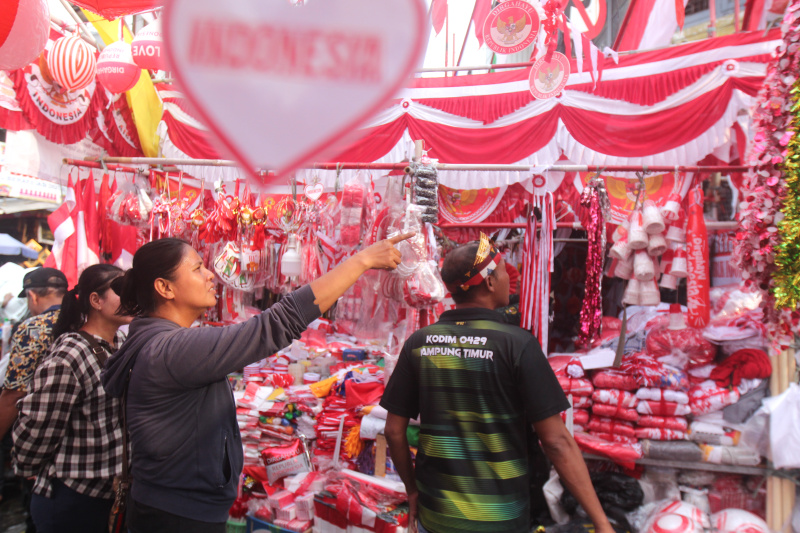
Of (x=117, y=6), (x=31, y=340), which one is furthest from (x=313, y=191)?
(x=31, y=340)

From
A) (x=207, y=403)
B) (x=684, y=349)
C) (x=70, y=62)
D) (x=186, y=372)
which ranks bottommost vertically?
(x=684, y=349)

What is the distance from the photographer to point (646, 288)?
2.95m

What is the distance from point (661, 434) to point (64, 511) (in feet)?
9.67

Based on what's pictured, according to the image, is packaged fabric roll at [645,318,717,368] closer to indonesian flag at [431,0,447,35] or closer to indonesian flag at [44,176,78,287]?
indonesian flag at [431,0,447,35]

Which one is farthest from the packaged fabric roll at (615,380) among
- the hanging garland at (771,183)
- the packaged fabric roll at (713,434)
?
the hanging garland at (771,183)

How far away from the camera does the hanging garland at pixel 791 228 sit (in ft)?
5.65

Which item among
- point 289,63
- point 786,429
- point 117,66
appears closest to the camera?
point 289,63

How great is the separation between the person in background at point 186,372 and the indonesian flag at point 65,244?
1.96 meters

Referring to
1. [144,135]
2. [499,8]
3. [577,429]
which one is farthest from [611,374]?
[144,135]

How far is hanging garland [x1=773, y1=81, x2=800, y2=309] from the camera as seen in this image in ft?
5.65

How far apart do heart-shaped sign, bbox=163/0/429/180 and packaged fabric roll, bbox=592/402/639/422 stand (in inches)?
114

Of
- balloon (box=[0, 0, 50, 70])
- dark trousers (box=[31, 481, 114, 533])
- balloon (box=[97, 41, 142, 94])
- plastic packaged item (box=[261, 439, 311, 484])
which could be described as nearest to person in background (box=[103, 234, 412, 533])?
dark trousers (box=[31, 481, 114, 533])

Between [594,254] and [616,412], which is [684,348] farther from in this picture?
[594,254]

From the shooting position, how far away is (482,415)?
157 centimetres
